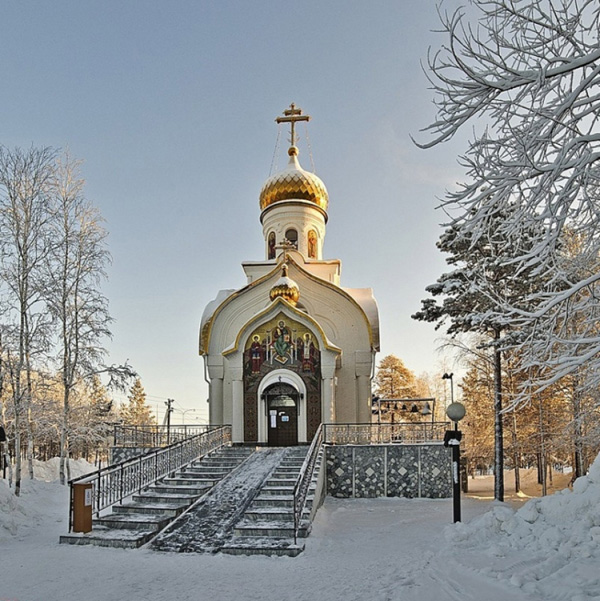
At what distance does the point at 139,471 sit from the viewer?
13562 mm

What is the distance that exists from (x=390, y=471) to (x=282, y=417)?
4.61 metres

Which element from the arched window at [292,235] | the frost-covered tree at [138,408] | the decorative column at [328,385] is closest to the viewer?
the decorative column at [328,385]

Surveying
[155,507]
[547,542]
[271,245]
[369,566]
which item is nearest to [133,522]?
[155,507]

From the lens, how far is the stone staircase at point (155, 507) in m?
10.2

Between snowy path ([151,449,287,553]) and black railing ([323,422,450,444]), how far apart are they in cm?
220

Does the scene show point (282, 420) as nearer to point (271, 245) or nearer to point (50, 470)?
point (271, 245)

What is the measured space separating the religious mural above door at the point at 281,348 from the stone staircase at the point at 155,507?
373 centimetres

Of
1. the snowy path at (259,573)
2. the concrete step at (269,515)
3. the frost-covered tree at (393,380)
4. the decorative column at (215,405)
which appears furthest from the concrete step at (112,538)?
the frost-covered tree at (393,380)

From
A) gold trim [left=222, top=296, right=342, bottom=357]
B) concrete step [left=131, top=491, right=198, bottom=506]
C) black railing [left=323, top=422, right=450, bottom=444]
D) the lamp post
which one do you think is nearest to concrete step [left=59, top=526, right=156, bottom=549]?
concrete step [left=131, top=491, right=198, bottom=506]

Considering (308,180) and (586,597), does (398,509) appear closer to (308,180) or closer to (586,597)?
(586,597)

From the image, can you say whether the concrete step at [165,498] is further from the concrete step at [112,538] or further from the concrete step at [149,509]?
the concrete step at [112,538]

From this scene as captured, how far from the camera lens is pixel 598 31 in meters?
5.12

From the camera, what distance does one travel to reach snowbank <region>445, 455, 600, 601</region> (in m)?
6.45

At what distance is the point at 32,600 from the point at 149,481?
699 cm
